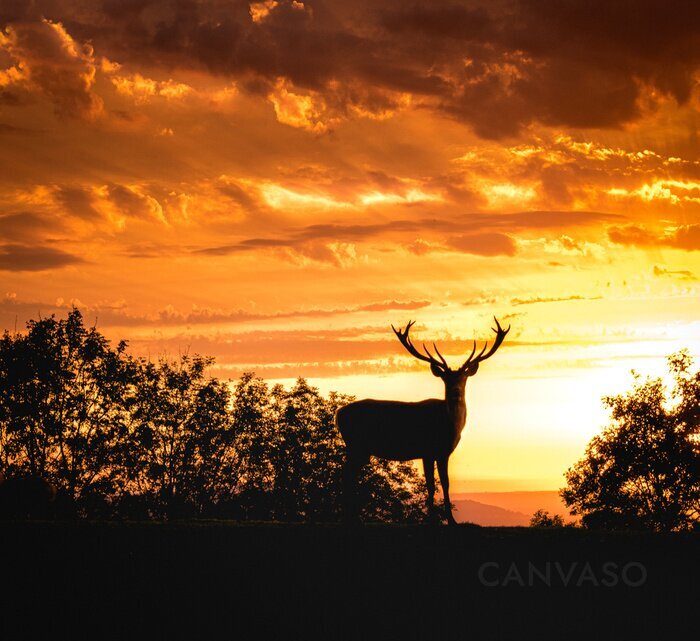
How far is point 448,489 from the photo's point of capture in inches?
737

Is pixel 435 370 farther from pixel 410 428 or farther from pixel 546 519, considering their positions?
pixel 546 519

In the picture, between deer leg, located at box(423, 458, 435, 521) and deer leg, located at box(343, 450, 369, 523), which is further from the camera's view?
deer leg, located at box(343, 450, 369, 523)

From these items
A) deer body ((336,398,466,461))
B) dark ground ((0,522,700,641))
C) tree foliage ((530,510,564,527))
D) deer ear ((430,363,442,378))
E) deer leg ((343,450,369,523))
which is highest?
deer ear ((430,363,442,378))

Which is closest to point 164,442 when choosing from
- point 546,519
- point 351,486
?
point 546,519

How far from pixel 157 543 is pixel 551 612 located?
7.61 m

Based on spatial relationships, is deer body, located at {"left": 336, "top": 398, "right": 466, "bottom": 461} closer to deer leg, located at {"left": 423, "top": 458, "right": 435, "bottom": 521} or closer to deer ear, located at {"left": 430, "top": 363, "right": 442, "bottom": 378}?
deer leg, located at {"left": 423, "top": 458, "right": 435, "bottom": 521}

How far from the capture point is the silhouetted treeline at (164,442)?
46719 millimetres

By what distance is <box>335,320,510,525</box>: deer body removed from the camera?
63.3 ft

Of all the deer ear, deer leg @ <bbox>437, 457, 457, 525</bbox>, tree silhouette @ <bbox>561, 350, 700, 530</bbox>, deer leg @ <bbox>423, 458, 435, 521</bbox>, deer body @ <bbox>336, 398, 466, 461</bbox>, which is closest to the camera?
deer leg @ <bbox>437, 457, 457, 525</bbox>

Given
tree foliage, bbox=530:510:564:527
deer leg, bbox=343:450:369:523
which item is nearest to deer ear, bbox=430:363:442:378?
deer leg, bbox=343:450:369:523

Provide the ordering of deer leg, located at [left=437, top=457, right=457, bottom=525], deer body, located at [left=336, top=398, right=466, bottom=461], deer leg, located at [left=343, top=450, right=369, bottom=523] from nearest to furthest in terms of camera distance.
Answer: deer leg, located at [left=437, top=457, right=457, bottom=525], deer leg, located at [left=343, top=450, right=369, bottom=523], deer body, located at [left=336, top=398, right=466, bottom=461]

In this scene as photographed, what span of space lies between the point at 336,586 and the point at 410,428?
189 inches

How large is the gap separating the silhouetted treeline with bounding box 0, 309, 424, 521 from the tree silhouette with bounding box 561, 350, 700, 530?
11014 mm

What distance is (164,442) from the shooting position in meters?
51.5
